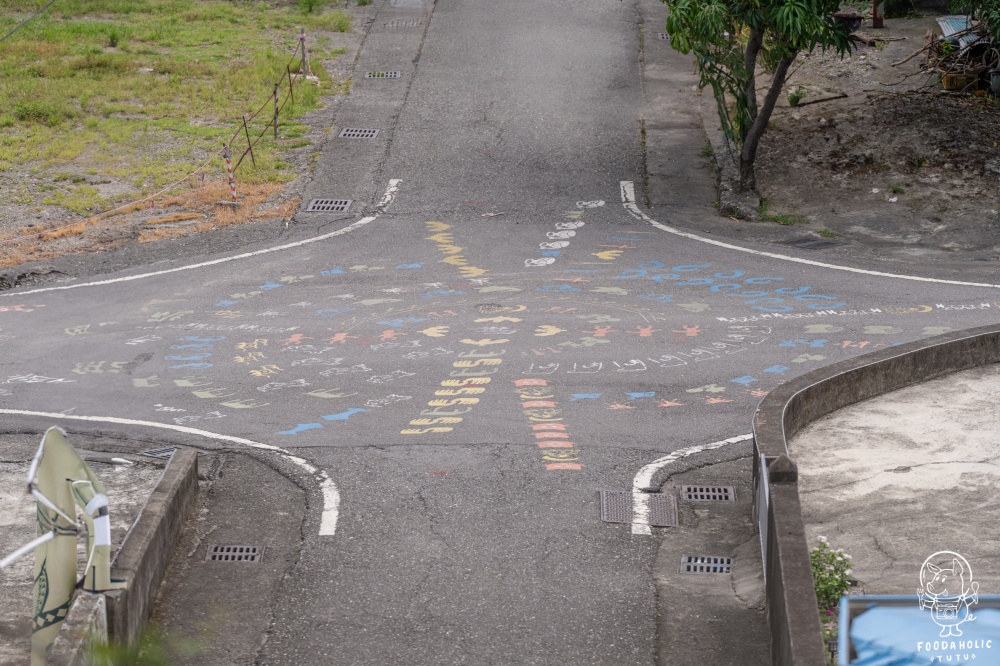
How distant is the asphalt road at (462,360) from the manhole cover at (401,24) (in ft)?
21.6

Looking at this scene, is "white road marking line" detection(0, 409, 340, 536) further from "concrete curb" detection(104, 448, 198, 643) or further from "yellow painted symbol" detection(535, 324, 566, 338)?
"yellow painted symbol" detection(535, 324, 566, 338)

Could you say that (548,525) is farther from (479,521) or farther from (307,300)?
(307,300)

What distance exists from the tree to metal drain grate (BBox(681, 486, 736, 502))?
36.7ft

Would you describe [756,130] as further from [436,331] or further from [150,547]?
[150,547]

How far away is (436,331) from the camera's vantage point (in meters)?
16.7

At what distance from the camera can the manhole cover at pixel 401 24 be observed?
107 ft

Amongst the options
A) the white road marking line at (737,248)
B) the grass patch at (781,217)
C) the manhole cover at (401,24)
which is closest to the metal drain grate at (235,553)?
the white road marking line at (737,248)

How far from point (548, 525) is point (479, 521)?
2.03 feet

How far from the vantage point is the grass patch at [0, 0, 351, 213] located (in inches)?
961

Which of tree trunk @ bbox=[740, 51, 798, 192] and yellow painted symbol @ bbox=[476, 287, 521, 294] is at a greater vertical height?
tree trunk @ bbox=[740, 51, 798, 192]

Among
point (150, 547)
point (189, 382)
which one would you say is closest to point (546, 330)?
point (189, 382)

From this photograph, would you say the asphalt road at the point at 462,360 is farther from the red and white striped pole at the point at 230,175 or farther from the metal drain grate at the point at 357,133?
the red and white striped pole at the point at 230,175

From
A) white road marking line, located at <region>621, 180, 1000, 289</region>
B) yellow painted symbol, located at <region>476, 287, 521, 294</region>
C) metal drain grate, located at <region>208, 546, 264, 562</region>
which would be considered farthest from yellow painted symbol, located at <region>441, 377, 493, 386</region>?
white road marking line, located at <region>621, 180, 1000, 289</region>

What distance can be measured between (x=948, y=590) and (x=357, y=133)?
18809 millimetres
